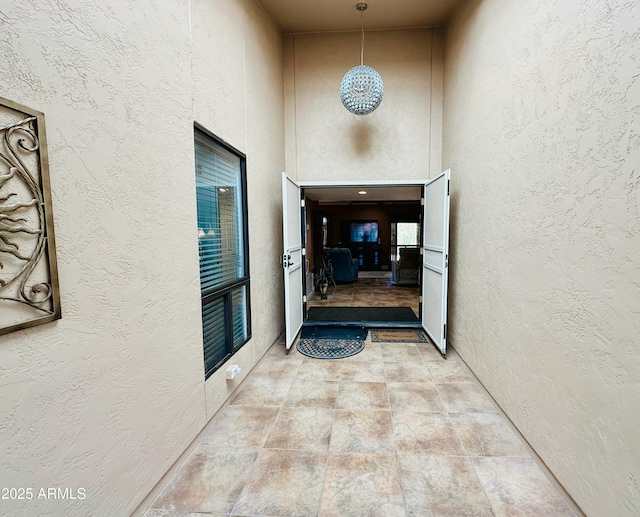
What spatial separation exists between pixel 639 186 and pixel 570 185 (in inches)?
13.9

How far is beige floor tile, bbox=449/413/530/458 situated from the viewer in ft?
5.82

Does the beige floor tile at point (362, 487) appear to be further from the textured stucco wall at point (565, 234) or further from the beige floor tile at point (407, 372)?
the beige floor tile at point (407, 372)

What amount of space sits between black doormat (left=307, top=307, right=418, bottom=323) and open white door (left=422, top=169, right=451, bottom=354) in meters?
0.73

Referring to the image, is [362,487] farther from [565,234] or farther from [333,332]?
[333,332]

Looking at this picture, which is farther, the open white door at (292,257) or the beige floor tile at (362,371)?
the open white door at (292,257)

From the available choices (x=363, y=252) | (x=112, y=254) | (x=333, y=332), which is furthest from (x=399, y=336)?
(x=363, y=252)

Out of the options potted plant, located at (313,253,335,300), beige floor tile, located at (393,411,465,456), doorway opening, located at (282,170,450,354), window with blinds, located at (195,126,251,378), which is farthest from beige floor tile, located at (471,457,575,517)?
potted plant, located at (313,253,335,300)

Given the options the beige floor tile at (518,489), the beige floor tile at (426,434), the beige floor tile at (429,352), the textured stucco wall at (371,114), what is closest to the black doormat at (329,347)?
the beige floor tile at (429,352)

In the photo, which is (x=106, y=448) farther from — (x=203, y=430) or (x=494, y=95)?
(x=494, y=95)

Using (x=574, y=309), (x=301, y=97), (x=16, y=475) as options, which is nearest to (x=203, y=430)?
(x=16, y=475)

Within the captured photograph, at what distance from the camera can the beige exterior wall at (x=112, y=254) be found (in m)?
0.95

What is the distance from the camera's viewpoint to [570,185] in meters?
1.44

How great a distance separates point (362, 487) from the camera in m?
1.53

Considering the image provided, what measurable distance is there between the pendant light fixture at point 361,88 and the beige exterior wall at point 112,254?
1.36 m
